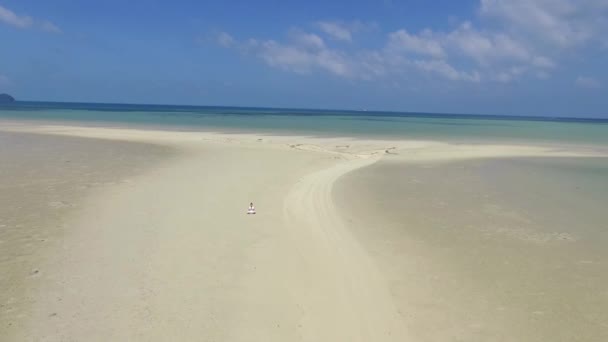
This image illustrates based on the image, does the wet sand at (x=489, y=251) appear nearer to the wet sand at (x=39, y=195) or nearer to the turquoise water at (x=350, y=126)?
the wet sand at (x=39, y=195)

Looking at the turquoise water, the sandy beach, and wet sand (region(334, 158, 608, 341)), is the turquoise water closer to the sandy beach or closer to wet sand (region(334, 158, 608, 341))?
wet sand (region(334, 158, 608, 341))

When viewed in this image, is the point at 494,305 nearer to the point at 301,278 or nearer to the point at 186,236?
the point at 301,278

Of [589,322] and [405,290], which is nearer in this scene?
[589,322]

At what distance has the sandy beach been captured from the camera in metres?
5.51

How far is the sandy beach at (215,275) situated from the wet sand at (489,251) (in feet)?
0.21

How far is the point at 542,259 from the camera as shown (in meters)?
8.19

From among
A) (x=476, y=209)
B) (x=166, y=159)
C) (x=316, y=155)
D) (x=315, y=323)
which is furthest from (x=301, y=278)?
(x=316, y=155)

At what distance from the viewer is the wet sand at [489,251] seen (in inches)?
231

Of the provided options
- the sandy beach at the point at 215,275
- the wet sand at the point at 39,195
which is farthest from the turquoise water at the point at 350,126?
the sandy beach at the point at 215,275

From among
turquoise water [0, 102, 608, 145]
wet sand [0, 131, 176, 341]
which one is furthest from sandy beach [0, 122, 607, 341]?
turquoise water [0, 102, 608, 145]

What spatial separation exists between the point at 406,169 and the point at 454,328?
14.5m

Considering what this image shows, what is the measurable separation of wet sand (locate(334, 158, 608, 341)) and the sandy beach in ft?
0.21

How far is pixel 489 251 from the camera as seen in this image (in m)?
8.63

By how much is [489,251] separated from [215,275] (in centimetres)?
513
